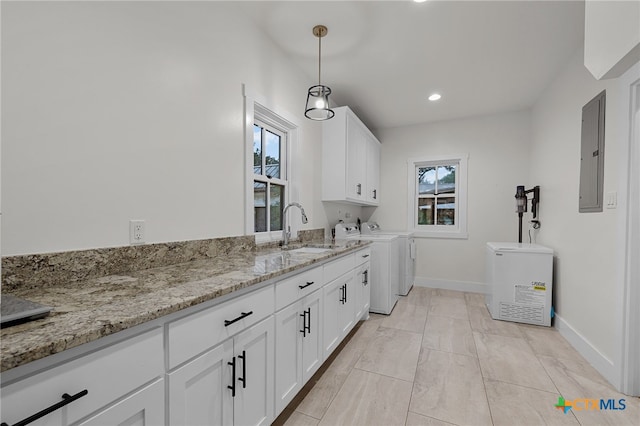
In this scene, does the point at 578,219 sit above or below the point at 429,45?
below

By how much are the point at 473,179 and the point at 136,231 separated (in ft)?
14.3

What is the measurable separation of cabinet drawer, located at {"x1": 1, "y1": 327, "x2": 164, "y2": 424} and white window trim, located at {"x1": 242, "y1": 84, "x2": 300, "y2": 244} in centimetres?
133

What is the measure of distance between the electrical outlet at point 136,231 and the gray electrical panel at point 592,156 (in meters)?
3.10

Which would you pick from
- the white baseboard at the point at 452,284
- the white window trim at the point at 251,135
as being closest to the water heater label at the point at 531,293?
the white baseboard at the point at 452,284

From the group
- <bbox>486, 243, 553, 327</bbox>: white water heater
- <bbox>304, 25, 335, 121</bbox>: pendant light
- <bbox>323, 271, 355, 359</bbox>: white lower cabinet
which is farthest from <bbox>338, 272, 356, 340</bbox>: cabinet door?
<bbox>486, 243, 553, 327</bbox>: white water heater

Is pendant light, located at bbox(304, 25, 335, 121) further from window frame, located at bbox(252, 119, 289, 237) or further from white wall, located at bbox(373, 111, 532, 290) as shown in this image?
white wall, located at bbox(373, 111, 532, 290)

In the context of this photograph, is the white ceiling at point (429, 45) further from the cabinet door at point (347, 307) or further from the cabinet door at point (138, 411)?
the cabinet door at point (138, 411)

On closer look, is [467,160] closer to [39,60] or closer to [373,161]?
[373,161]

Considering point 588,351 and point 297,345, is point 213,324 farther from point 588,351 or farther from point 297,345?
point 588,351

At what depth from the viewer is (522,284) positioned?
9.65ft

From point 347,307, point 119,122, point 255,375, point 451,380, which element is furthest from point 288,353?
point 119,122

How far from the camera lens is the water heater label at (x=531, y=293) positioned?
2.88 meters

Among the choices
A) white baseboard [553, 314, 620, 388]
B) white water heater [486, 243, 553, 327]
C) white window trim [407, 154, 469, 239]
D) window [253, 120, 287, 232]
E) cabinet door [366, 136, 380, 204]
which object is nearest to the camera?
white baseboard [553, 314, 620, 388]

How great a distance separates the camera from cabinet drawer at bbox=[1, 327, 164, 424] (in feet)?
1.83
